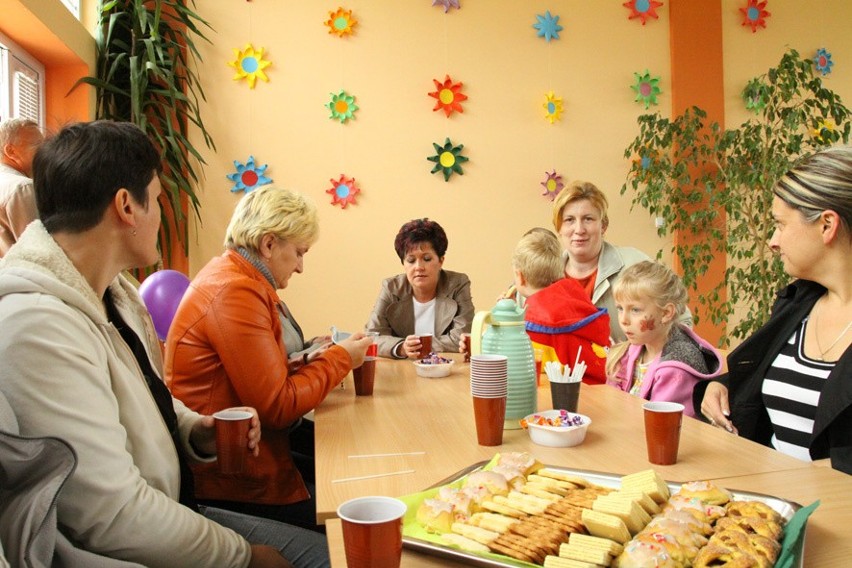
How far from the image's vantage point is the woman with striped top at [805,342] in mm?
1565

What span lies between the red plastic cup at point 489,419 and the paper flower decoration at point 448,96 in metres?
3.48

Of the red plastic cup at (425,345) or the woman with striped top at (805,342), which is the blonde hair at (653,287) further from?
the red plastic cup at (425,345)

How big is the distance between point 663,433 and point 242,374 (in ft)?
3.51

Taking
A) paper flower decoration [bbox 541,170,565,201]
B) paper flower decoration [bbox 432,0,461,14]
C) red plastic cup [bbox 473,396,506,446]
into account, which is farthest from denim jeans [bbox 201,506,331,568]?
paper flower decoration [bbox 432,0,461,14]

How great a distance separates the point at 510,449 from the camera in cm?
146

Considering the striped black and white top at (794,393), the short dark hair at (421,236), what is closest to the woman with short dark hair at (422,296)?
the short dark hair at (421,236)

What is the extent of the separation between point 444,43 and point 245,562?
4.03m

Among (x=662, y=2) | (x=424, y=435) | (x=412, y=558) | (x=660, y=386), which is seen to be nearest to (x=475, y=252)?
(x=662, y=2)

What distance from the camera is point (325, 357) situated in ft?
6.43

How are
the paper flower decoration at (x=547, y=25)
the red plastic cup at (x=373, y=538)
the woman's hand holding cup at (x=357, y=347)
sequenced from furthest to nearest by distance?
the paper flower decoration at (x=547, y=25) < the woman's hand holding cup at (x=357, y=347) < the red plastic cup at (x=373, y=538)

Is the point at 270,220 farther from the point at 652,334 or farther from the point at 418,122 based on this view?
the point at 418,122

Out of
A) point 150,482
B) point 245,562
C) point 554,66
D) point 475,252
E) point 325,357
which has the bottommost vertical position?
point 245,562

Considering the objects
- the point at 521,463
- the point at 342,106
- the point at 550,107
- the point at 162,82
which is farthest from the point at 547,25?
the point at 521,463

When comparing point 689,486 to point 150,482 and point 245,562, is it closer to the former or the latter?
point 245,562
